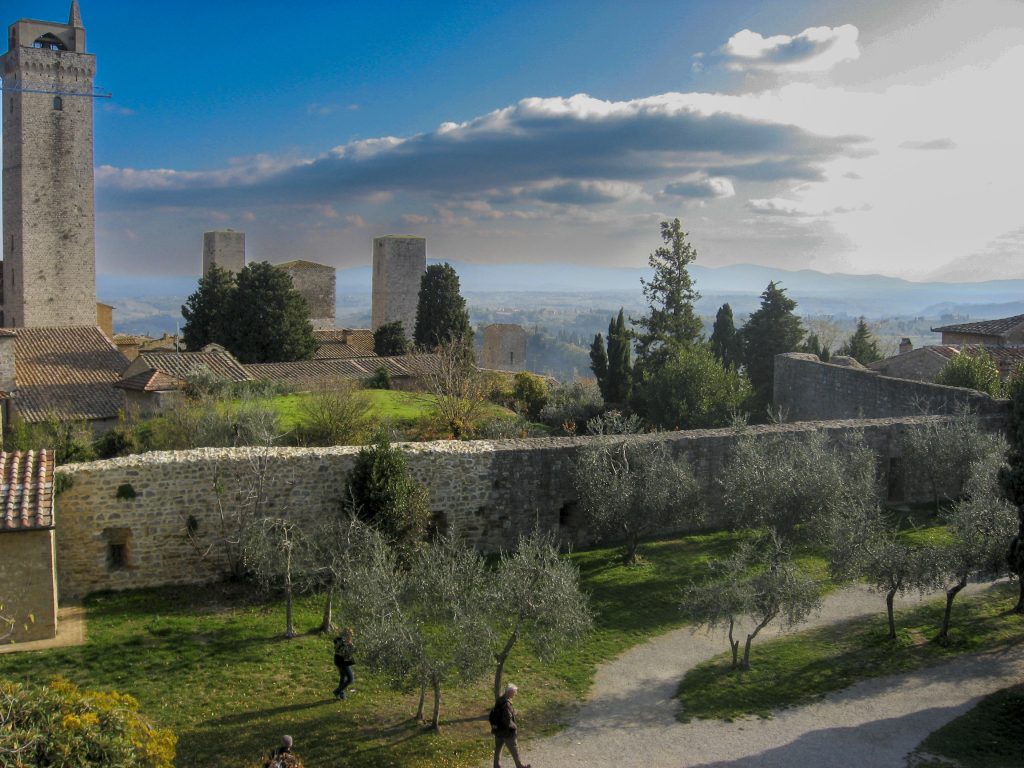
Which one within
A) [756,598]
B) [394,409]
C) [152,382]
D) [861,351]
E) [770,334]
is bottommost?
[756,598]

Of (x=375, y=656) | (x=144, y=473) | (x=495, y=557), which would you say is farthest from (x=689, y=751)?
(x=144, y=473)

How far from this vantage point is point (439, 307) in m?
44.1

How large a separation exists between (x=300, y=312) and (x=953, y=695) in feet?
106

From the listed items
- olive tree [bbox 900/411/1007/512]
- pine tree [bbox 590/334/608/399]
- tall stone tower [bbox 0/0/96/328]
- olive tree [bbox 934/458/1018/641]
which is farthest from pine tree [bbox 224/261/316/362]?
olive tree [bbox 934/458/1018/641]

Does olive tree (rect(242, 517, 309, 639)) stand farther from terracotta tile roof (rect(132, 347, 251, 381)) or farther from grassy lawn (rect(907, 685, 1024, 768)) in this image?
terracotta tile roof (rect(132, 347, 251, 381))

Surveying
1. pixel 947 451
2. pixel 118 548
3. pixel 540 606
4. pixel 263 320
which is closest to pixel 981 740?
pixel 540 606

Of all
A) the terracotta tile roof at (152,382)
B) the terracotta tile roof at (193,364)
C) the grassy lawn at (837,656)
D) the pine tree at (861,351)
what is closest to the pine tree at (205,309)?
the terracotta tile roof at (193,364)

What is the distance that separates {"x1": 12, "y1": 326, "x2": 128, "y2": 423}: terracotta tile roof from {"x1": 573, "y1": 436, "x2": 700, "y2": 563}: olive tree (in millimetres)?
16562

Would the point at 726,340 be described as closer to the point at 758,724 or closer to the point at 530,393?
the point at 530,393

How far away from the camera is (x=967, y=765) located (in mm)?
9242

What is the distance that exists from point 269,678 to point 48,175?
47.9 meters

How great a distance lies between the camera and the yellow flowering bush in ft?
20.0

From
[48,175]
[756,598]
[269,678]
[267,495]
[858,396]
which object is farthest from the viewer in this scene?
[48,175]

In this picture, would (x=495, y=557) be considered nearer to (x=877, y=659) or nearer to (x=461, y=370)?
(x=877, y=659)
